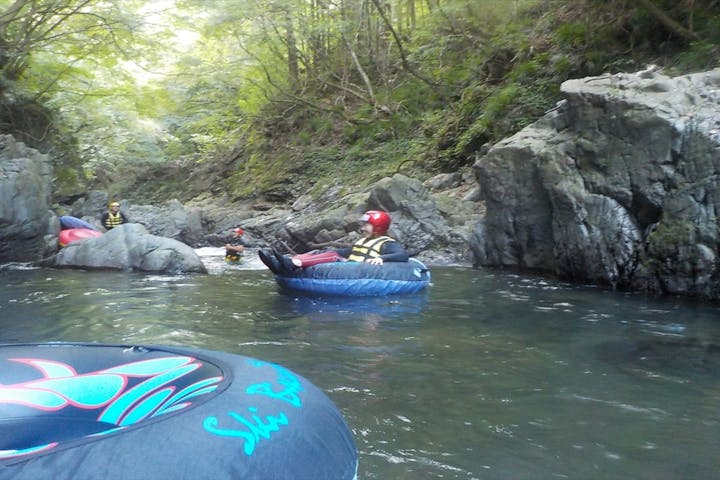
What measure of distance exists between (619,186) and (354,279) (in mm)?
3274

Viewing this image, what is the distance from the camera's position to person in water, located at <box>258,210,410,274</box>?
7047mm

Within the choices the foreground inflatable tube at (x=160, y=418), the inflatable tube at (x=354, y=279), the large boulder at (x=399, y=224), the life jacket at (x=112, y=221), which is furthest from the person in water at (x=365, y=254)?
the life jacket at (x=112, y=221)

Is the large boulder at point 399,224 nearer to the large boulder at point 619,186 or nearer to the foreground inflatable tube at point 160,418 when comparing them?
the large boulder at point 619,186

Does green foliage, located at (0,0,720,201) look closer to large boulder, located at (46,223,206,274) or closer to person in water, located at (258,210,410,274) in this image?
large boulder, located at (46,223,206,274)

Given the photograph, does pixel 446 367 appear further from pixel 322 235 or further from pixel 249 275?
pixel 322 235

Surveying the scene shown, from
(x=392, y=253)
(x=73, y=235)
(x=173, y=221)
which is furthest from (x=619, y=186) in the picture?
(x=173, y=221)

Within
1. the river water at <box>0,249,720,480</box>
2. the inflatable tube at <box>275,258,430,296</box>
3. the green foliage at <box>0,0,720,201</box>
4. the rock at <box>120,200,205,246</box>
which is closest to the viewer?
the river water at <box>0,249,720,480</box>

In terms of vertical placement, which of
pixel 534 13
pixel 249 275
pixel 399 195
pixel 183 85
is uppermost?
pixel 534 13

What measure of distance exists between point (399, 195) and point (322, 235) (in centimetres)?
164

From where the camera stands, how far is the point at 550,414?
135 inches

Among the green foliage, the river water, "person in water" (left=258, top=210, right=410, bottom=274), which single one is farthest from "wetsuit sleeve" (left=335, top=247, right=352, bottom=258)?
the green foliage

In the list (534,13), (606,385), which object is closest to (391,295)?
(606,385)

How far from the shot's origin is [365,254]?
7.31m

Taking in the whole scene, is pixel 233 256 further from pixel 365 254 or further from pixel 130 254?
pixel 365 254
